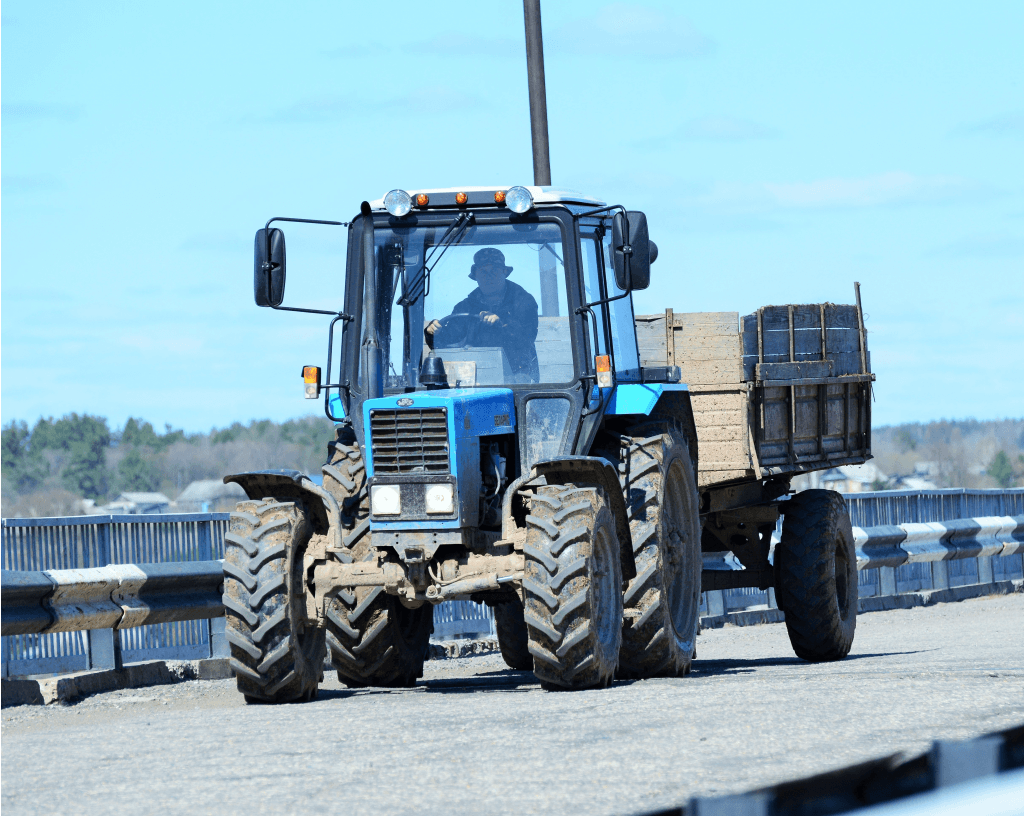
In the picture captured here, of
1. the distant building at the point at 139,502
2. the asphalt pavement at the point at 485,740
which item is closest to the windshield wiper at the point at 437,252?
the asphalt pavement at the point at 485,740

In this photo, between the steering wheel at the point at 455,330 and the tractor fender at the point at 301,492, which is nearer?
the tractor fender at the point at 301,492

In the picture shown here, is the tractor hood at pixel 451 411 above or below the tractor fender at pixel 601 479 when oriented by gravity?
above

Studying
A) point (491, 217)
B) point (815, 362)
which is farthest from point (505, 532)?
point (815, 362)

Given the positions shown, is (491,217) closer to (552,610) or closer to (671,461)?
(671,461)

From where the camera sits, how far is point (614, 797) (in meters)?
5.75

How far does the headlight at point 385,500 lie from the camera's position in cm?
979

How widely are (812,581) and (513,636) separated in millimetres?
2313

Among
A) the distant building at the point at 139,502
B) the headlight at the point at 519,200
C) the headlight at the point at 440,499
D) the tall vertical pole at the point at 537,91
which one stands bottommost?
the distant building at the point at 139,502

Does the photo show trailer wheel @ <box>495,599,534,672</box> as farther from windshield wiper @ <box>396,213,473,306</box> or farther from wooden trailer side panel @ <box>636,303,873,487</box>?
A: windshield wiper @ <box>396,213,473,306</box>

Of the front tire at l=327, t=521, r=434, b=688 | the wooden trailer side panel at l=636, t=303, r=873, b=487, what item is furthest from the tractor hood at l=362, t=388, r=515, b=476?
the wooden trailer side panel at l=636, t=303, r=873, b=487

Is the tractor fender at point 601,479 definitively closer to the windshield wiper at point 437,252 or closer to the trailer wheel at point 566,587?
the trailer wheel at point 566,587

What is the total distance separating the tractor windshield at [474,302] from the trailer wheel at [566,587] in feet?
3.72

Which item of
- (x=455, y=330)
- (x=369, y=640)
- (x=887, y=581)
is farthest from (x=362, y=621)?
(x=887, y=581)

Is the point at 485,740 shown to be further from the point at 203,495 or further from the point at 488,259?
the point at 203,495
